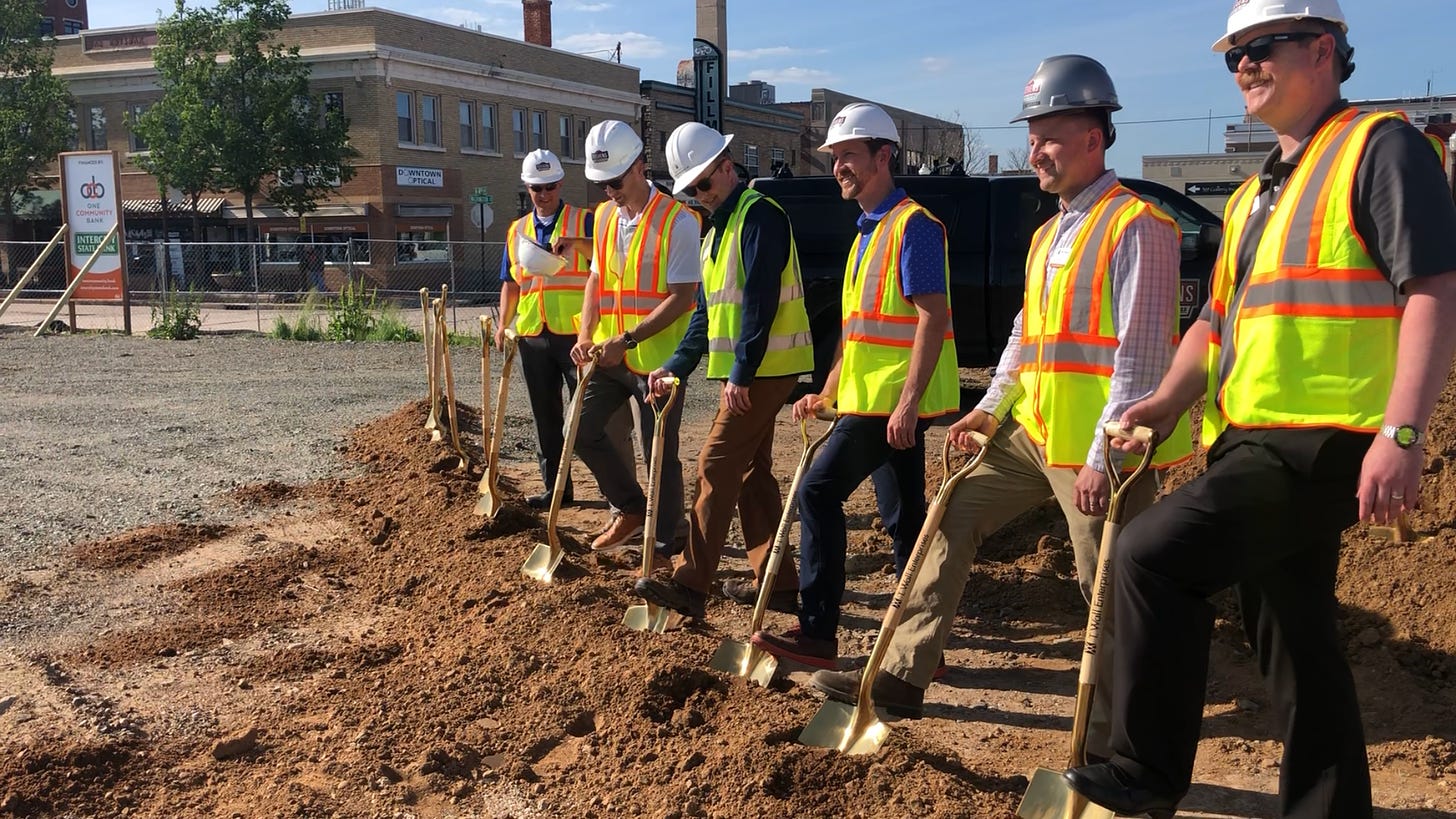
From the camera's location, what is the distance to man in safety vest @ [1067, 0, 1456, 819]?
7.97ft

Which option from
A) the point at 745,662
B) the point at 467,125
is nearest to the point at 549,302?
the point at 745,662

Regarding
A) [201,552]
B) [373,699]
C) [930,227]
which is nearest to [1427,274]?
[930,227]

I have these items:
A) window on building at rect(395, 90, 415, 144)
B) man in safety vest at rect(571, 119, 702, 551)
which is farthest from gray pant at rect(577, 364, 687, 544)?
window on building at rect(395, 90, 415, 144)

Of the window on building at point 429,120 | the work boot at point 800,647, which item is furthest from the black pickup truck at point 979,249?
the window on building at point 429,120

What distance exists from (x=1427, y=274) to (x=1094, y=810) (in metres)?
1.43

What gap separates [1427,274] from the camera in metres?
2.39

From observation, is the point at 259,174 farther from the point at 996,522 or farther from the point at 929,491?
the point at 996,522

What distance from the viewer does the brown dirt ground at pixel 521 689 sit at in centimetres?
354

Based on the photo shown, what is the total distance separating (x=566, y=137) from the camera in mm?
45406

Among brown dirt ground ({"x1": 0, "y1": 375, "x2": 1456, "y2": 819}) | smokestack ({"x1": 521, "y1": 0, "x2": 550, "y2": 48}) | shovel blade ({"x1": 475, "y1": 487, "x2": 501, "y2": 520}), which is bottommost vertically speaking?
brown dirt ground ({"x1": 0, "y1": 375, "x2": 1456, "y2": 819})

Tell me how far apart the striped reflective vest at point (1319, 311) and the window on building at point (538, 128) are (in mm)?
42436

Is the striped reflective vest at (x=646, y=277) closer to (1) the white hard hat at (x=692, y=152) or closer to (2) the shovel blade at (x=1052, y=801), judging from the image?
(1) the white hard hat at (x=692, y=152)

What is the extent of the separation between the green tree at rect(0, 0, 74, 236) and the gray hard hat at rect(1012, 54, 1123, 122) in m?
41.5

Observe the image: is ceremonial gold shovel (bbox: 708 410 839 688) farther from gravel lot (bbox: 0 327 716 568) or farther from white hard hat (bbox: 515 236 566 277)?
gravel lot (bbox: 0 327 716 568)
